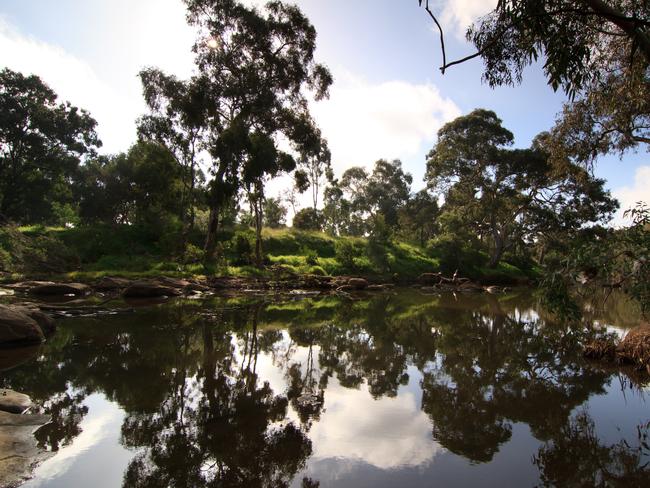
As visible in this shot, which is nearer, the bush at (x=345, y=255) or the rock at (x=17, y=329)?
the rock at (x=17, y=329)

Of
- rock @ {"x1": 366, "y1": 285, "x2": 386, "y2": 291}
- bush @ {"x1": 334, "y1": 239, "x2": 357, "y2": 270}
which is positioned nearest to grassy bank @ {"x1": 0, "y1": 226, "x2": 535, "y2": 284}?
bush @ {"x1": 334, "y1": 239, "x2": 357, "y2": 270}

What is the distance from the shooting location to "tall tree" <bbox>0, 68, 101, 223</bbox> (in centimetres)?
3512

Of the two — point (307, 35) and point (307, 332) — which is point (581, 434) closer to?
point (307, 332)

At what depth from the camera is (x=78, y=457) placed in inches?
170

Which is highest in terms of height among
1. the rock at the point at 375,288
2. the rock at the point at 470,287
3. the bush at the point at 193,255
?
the bush at the point at 193,255

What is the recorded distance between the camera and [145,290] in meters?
18.3

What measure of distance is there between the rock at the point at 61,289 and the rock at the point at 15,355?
1015 centimetres

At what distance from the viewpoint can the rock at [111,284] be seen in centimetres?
1966

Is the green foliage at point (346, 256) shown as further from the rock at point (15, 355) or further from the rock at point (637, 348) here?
the rock at point (15, 355)

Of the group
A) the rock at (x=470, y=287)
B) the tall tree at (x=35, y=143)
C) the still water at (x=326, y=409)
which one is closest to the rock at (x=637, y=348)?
the still water at (x=326, y=409)

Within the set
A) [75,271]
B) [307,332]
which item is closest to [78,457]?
[307,332]

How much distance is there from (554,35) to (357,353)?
7.34 m

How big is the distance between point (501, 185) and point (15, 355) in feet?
123

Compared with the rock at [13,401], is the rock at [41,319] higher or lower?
higher
